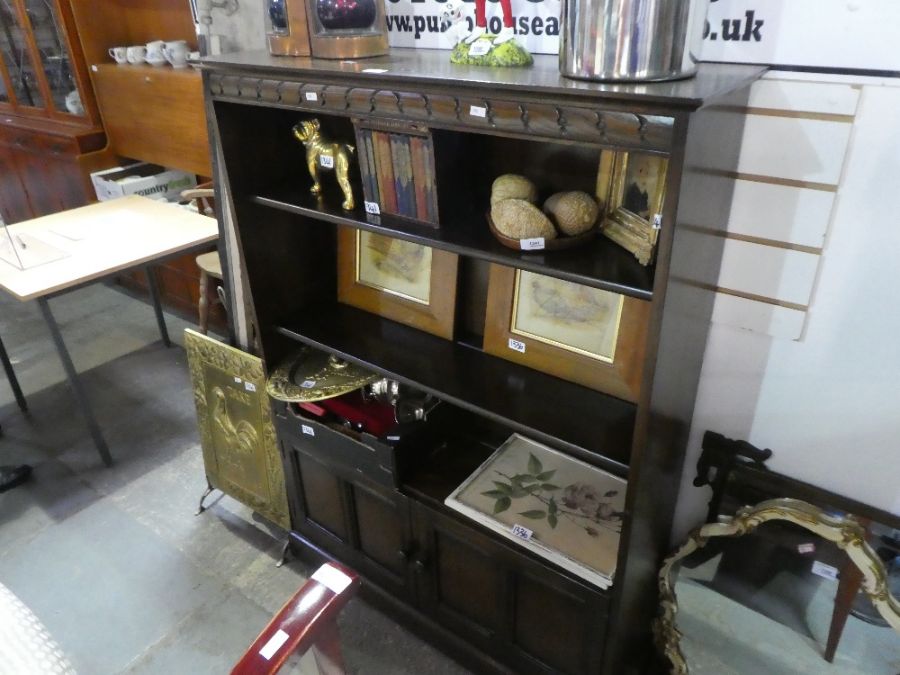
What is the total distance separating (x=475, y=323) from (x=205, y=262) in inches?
66.7

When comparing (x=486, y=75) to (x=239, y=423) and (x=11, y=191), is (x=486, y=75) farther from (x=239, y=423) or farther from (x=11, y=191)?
(x=11, y=191)

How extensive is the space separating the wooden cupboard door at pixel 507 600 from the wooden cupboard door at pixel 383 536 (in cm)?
5

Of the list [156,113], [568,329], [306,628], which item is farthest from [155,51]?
[306,628]

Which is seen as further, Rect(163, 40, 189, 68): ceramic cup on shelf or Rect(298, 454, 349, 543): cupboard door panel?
Rect(163, 40, 189, 68): ceramic cup on shelf

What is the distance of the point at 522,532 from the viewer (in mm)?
1446

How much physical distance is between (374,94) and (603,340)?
0.65 meters

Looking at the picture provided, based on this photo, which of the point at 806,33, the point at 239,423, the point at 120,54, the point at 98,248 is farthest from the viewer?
the point at 120,54

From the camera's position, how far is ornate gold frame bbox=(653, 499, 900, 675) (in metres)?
1.26

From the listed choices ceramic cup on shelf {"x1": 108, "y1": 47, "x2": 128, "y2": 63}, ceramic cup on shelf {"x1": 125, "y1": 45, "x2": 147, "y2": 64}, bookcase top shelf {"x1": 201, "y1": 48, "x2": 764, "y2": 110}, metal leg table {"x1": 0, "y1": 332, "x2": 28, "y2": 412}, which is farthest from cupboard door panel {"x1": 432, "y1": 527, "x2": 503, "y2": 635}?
ceramic cup on shelf {"x1": 108, "y1": 47, "x2": 128, "y2": 63}

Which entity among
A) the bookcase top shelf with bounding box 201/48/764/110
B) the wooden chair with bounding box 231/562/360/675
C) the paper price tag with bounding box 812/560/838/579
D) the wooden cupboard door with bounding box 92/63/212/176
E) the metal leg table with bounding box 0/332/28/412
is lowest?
the metal leg table with bounding box 0/332/28/412

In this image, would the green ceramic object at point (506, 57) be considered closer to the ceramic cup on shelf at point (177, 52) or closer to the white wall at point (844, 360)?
the white wall at point (844, 360)

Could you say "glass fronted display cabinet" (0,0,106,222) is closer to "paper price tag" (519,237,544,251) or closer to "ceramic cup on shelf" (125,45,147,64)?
"ceramic cup on shelf" (125,45,147,64)

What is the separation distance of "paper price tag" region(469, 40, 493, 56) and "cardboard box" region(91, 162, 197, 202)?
2.50 metres

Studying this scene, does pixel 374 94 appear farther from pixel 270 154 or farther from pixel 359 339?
pixel 359 339
